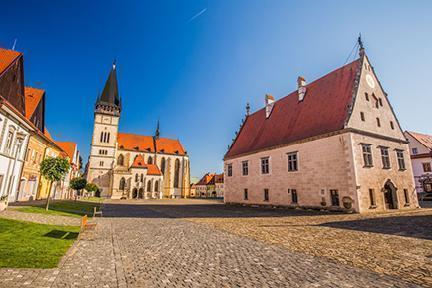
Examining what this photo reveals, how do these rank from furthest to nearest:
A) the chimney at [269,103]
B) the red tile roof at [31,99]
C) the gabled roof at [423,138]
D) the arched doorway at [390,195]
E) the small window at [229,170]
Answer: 1. the gabled roof at [423,138]
2. the small window at [229,170]
3. the chimney at [269,103]
4. the red tile roof at [31,99]
5. the arched doorway at [390,195]

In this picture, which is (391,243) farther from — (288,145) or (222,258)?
(288,145)

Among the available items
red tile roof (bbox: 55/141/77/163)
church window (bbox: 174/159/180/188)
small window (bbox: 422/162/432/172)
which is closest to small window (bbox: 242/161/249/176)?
small window (bbox: 422/162/432/172)

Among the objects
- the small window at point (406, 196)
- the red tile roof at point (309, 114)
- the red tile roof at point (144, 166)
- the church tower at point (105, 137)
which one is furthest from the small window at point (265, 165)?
the church tower at point (105, 137)

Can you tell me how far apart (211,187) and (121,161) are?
43.1 metres

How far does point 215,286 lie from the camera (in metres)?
4.10

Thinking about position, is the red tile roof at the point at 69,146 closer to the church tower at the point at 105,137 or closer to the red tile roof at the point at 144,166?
the church tower at the point at 105,137

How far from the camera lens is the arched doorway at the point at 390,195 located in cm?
1920

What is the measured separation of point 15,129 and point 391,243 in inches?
978

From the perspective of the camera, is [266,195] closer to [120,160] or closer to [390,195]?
[390,195]

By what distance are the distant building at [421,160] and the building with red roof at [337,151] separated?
50.1 feet

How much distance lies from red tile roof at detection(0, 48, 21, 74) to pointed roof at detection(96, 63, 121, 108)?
4387 cm

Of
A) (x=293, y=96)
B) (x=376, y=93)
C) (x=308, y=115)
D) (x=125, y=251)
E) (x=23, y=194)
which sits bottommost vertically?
(x=125, y=251)

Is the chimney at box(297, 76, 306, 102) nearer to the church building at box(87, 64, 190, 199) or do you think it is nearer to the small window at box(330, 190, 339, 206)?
the small window at box(330, 190, 339, 206)

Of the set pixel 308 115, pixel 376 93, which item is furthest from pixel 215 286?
pixel 376 93
